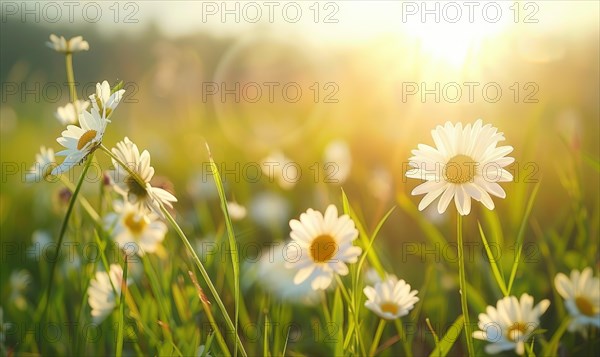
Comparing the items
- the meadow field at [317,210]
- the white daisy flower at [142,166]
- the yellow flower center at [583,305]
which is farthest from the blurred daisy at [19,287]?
the yellow flower center at [583,305]

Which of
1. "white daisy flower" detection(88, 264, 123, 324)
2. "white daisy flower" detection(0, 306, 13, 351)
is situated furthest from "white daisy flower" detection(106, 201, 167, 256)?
"white daisy flower" detection(0, 306, 13, 351)

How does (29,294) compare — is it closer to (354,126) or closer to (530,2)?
(530,2)

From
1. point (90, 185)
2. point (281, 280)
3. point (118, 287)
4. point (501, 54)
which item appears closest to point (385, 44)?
point (501, 54)

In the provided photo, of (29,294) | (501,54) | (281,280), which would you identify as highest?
(501,54)

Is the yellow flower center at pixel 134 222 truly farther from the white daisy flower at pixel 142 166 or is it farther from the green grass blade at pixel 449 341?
the green grass blade at pixel 449 341

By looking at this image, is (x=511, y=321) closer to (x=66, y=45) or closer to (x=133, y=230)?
(x=133, y=230)

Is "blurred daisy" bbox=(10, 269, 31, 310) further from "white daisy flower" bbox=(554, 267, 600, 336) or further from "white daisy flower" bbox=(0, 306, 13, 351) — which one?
"white daisy flower" bbox=(554, 267, 600, 336)

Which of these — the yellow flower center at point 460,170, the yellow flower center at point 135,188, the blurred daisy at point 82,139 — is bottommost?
the yellow flower center at point 135,188

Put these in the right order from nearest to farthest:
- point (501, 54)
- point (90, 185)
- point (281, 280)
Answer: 1. point (281, 280)
2. point (90, 185)
3. point (501, 54)
